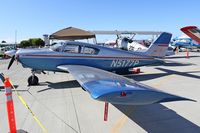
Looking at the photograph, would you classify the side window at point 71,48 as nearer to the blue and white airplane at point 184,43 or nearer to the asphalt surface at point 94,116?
the asphalt surface at point 94,116

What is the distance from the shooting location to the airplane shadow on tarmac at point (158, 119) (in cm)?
444

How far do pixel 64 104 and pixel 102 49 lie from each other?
166 inches

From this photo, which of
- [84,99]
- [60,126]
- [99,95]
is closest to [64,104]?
[84,99]

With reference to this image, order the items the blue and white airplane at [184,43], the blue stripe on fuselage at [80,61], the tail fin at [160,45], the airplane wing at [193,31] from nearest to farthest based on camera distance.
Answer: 1. the airplane wing at [193,31]
2. the blue stripe on fuselage at [80,61]
3. the tail fin at [160,45]
4. the blue and white airplane at [184,43]

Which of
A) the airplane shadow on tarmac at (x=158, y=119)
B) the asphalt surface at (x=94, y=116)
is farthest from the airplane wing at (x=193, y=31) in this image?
the airplane shadow on tarmac at (x=158, y=119)

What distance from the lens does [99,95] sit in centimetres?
356

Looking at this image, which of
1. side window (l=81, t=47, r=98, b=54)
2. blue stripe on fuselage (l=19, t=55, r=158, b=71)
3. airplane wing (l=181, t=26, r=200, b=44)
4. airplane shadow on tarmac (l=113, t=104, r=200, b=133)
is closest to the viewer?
airplane shadow on tarmac (l=113, t=104, r=200, b=133)


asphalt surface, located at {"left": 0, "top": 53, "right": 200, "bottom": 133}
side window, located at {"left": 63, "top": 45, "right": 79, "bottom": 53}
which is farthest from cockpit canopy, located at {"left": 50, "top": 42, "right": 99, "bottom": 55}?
asphalt surface, located at {"left": 0, "top": 53, "right": 200, "bottom": 133}

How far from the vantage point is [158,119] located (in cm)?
502

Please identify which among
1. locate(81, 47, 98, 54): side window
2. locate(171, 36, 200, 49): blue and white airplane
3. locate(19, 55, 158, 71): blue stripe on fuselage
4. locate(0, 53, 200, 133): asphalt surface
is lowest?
locate(0, 53, 200, 133): asphalt surface

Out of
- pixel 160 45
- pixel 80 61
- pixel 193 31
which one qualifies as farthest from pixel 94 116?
pixel 160 45

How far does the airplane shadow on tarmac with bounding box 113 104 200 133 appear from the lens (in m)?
4.44

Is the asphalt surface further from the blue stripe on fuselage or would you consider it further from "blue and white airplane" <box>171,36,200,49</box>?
"blue and white airplane" <box>171,36,200,49</box>

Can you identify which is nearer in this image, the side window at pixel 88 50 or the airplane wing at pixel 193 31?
the airplane wing at pixel 193 31
